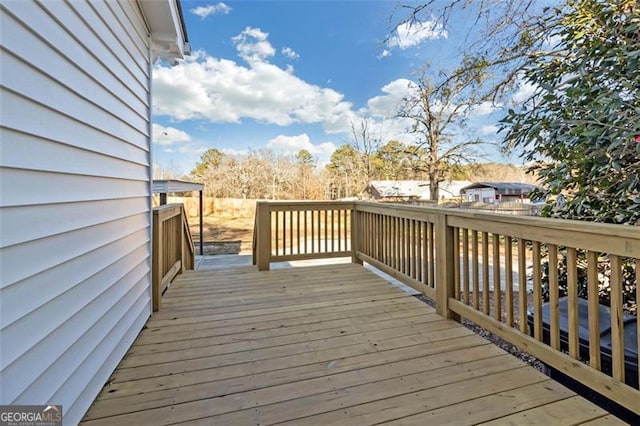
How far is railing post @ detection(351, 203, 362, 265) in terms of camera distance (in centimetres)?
451

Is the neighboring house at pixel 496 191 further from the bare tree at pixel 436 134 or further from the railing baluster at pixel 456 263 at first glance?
the railing baluster at pixel 456 263

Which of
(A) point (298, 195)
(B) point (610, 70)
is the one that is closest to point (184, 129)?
(A) point (298, 195)

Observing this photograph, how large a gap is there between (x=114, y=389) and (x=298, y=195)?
20225 millimetres

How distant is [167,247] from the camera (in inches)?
135

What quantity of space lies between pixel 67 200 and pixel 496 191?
84.2ft

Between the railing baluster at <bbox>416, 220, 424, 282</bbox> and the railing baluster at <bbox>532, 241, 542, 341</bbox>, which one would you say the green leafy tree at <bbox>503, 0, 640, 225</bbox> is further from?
the railing baluster at <bbox>416, 220, 424, 282</bbox>

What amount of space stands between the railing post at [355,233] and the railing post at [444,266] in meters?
1.89

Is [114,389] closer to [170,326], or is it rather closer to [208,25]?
[170,326]

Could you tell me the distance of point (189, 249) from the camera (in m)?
4.98

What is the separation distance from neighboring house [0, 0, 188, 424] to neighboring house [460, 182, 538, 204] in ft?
80.5

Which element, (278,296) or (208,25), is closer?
(278,296)

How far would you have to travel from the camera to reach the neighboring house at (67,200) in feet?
3.43

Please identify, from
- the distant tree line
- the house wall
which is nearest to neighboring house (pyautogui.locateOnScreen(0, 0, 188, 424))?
the house wall

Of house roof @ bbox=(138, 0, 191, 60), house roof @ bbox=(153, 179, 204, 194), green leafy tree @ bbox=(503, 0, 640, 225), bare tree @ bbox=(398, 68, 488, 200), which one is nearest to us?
green leafy tree @ bbox=(503, 0, 640, 225)
